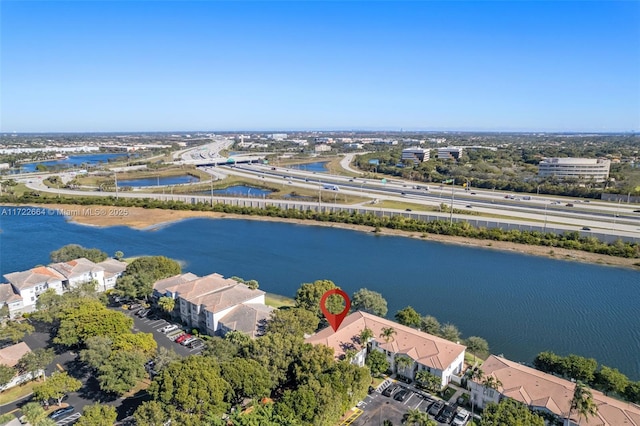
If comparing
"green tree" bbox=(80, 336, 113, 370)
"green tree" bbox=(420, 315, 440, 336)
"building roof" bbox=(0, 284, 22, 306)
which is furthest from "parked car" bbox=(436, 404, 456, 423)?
"building roof" bbox=(0, 284, 22, 306)

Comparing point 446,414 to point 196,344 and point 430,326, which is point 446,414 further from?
point 196,344

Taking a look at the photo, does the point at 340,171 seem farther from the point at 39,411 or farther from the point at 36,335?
the point at 39,411

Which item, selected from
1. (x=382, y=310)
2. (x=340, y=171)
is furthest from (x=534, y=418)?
(x=340, y=171)

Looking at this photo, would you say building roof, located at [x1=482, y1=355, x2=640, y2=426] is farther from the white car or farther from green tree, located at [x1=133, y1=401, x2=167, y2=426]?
the white car

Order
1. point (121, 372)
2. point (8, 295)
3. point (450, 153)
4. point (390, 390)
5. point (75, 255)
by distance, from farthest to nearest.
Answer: point (450, 153) → point (75, 255) → point (8, 295) → point (390, 390) → point (121, 372)

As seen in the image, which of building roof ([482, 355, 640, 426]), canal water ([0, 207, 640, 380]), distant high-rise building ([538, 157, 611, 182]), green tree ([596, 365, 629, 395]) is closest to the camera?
building roof ([482, 355, 640, 426])

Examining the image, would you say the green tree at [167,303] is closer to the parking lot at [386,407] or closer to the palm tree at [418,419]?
the parking lot at [386,407]

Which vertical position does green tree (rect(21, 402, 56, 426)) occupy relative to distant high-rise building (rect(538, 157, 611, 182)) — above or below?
below

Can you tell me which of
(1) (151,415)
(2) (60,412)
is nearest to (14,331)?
(2) (60,412)
